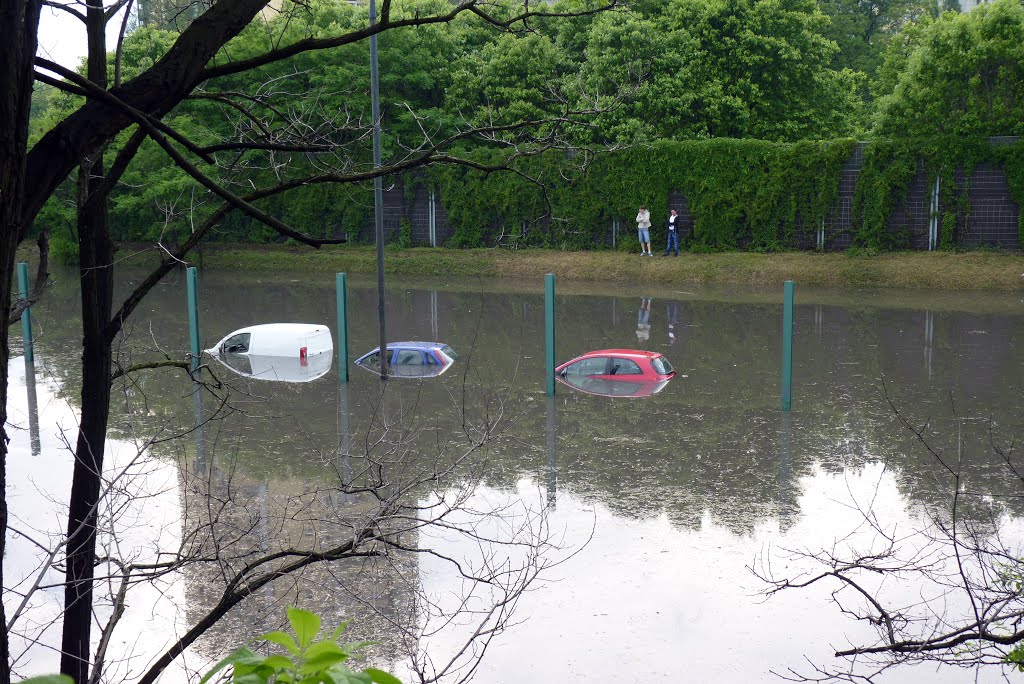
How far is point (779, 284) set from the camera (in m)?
33.4

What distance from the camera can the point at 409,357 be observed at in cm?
2089

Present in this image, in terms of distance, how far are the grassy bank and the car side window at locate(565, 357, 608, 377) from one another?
14972mm

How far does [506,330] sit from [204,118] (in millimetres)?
17097

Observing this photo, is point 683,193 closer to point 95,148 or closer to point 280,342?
point 280,342

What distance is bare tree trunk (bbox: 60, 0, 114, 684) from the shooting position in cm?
671

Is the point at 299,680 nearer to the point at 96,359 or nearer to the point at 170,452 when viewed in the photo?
the point at 96,359

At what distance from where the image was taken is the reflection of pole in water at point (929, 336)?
20969mm

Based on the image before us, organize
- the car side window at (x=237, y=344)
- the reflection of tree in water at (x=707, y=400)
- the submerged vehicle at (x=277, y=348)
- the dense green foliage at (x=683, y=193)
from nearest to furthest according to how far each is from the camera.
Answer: the reflection of tree in water at (x=707, y=400), the submerged vehicle at (x=277, y=348), the car side window at (x=237, y=344), the dense green foliage at (x=683, y=193)

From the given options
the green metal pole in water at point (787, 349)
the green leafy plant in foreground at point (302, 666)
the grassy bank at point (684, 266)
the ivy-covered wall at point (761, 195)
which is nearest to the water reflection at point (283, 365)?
the green metal pole in water at point (787, 349)

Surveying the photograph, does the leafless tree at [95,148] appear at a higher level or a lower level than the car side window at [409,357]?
higher

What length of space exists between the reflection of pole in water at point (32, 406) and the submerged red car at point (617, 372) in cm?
852

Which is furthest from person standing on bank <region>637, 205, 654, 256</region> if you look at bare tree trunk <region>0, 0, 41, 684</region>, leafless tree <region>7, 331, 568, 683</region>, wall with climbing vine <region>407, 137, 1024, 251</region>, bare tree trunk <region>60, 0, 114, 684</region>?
bare tree trunk <region>0, 0, 41, 684</region>

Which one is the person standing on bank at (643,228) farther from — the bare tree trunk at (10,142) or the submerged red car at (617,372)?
the bare tree trunk at (10,142)

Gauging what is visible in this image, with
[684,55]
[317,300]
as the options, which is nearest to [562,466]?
[317,300]
